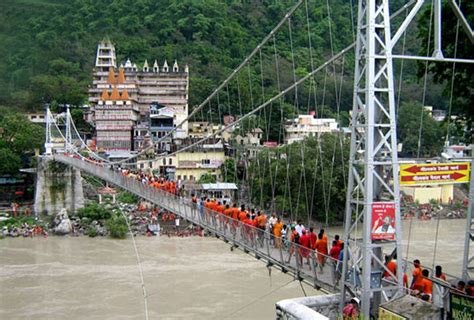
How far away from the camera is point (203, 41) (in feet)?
145

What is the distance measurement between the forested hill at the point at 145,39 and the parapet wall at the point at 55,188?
12.4m

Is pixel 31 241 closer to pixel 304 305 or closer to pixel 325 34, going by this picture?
pixel 304 305

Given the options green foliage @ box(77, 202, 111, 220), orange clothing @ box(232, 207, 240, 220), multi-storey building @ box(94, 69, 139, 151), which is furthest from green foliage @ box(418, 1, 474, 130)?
multi-storey building @ box(94, 69, 139, 151)

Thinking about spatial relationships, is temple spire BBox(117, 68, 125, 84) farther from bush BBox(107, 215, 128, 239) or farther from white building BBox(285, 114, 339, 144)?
bush BBox(107, 215, 128, 239)

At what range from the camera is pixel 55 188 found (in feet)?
75.7

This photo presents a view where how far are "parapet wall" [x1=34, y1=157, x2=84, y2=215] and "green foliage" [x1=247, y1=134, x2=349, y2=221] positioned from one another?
302 inches

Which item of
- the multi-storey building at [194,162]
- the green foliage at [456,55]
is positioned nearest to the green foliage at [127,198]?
the multi-storey building at [194,162]

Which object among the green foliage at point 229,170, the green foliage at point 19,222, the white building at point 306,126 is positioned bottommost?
the green foliage at point 19,222

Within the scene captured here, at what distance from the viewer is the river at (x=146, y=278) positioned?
11.1 m

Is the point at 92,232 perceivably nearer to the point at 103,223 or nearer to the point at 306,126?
the point at 103,223

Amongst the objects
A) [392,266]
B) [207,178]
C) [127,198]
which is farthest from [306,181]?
[392,266]

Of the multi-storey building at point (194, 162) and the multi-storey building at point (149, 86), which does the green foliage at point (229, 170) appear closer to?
the multi-storey building at point (194, 162)

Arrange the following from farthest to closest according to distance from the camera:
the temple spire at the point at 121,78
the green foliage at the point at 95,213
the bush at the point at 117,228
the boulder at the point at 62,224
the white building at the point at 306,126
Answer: the temple spire at the point at 121,78 < the white building at the point at 306,126 < the green foliage at the point at 95,213 < the boulder at the point at 62,224 < the bush at the point at 117,228

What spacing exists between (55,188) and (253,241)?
57.0ft
